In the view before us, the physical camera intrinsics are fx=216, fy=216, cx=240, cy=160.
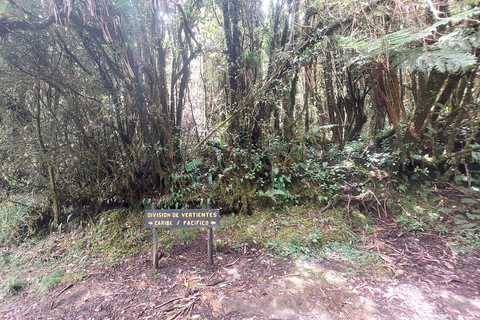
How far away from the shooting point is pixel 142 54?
439cm

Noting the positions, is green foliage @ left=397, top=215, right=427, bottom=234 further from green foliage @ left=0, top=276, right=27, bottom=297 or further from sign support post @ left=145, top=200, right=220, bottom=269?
green foliage @ left=0, top=276, right=27, bottom=297

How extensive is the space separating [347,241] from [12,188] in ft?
23.5


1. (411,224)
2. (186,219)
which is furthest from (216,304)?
(411,224)

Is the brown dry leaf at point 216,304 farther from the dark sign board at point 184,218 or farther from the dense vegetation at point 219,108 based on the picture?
the dense vegetation at point 219,108

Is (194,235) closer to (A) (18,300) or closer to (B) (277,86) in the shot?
(A) (18,300)

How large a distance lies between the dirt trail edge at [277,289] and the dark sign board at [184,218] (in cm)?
78

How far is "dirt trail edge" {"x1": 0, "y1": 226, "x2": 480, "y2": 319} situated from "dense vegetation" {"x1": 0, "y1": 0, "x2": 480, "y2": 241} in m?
1.28

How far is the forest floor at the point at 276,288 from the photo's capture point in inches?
101

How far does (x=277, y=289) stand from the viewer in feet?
9.66

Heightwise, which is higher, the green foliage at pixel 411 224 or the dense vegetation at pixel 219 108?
the dense vegetation at pixel 219 108

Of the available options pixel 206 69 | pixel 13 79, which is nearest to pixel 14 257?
pixel 13 79

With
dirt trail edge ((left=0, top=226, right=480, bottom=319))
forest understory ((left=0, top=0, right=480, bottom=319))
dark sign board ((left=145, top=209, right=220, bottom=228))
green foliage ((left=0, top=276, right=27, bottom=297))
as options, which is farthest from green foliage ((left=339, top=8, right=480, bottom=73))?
green foliage ((left=0, top=276, right=27, bottom=297))

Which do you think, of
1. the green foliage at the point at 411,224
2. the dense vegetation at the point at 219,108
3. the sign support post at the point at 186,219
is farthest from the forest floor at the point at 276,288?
the dense vegetation at the point at 219,108

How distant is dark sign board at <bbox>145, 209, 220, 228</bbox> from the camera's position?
11.2ft
